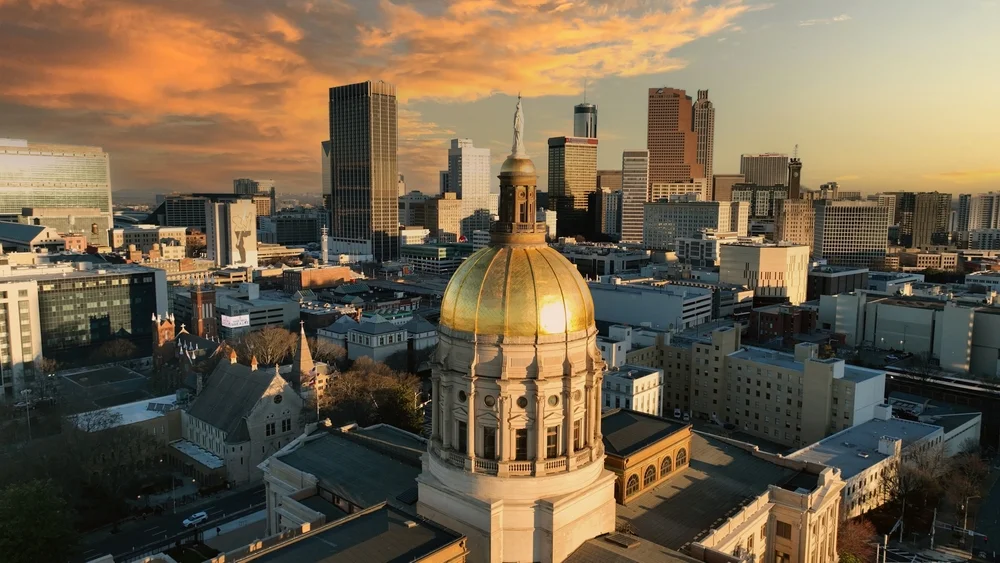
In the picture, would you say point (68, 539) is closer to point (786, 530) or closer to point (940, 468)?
point (786, 530)

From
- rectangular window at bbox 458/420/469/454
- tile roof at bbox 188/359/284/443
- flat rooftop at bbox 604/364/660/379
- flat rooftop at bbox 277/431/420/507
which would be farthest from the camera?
flat rooftop at bbox 604/364/660/379

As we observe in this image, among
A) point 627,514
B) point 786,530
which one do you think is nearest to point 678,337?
point 786,530

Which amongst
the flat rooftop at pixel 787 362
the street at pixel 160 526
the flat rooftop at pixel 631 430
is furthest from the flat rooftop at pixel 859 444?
the street at pixel 160 526

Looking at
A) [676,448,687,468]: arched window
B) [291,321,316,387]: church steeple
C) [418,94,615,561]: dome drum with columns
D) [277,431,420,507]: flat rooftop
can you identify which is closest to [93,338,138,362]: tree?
[291,321,316,387]: church steeple

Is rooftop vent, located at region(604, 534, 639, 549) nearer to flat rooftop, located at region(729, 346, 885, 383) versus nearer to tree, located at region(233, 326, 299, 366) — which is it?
flat rooftop, located at region(729, 346, 885, 383)

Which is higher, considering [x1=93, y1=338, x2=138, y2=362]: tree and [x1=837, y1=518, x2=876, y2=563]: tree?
[x1=93, y1=338, x2=138, y2=362]: tree

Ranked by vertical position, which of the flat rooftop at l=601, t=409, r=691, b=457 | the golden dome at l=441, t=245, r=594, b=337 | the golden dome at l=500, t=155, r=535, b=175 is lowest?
the flat rooftop at l=601, t=409, r=691, b=457

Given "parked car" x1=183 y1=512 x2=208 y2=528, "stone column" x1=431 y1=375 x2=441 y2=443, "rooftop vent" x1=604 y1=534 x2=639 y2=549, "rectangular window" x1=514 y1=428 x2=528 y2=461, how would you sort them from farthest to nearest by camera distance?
"parked car" x1=183 y1=512 x2=208 y2=528 → "stone column" x1=431 y1=375 x2=441 y2=443 → "rooftop vent" x1=604 y1=534 x2=639 y2=549 → "rectangular window" x1=514 y1=428 x2=528 y2=461
